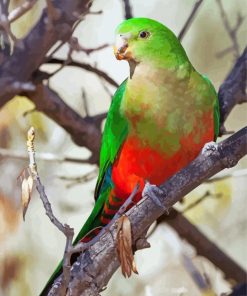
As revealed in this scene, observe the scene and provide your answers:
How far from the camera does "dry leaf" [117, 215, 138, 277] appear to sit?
0.76 meters

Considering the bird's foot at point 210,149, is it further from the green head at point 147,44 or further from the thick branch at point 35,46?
the thick branch at point 35,46

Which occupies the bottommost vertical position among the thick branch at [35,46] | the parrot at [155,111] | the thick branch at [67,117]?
the parrot at [155,111]

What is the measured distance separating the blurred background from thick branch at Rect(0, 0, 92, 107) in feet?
1.46

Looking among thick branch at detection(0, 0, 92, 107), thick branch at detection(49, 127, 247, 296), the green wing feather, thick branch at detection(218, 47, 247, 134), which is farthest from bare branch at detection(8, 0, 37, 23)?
thick branch at detection(49, 127, 247, 296)

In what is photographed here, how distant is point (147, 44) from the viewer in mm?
966

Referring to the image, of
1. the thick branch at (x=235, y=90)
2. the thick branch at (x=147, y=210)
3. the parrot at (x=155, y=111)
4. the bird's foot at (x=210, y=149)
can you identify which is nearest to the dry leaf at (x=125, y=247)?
the thick branch at (x=147, y=210)

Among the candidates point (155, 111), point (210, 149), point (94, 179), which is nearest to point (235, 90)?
point (155, 111)

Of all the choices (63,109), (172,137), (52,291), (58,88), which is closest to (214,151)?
(172,137)

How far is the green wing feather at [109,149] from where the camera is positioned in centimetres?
106

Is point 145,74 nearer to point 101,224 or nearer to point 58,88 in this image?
point 101,224

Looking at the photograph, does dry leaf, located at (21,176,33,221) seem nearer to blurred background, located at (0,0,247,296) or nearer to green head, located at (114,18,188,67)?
green head, located at (114,18,188,67)

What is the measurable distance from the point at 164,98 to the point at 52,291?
32 cm

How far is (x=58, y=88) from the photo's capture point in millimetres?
1914

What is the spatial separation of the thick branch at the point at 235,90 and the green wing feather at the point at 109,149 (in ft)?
0.74
